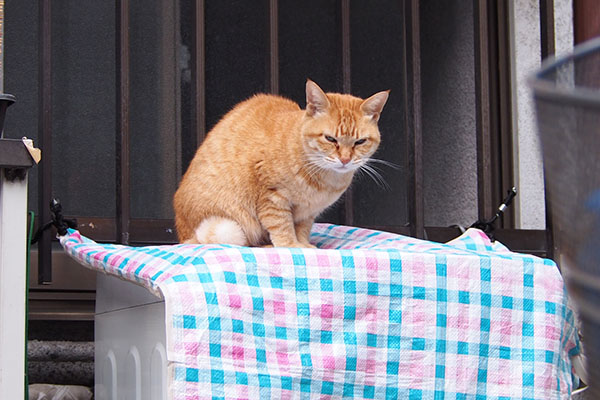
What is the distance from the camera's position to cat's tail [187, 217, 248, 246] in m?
1.95

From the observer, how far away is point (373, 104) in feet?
7.13

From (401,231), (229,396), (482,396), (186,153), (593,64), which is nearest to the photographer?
(593,64)

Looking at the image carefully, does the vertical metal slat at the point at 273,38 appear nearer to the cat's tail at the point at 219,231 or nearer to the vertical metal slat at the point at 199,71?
the vertical metal slat at the point at 199,71

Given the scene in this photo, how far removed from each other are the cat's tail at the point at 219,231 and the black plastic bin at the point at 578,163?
1.49 metres

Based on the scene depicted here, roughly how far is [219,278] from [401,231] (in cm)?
118

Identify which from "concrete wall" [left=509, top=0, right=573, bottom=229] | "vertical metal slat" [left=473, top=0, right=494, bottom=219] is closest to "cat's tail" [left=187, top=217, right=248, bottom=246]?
"vertical metal slat" [left=473, top=0, right=494, bottom=219]

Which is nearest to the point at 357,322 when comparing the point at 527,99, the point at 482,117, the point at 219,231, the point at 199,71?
the point at 219,231

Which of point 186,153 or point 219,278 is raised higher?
point 186,153

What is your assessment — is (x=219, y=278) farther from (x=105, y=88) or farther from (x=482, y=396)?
(x=105, y=88)

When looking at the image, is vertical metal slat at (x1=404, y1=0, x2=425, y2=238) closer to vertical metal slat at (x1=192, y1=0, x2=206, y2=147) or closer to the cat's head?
the cat's head

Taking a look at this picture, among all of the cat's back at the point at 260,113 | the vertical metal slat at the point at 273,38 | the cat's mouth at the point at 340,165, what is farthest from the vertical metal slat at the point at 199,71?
the cat's mouth at the point at 340,165

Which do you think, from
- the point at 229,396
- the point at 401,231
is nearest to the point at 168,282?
the point at 229,396

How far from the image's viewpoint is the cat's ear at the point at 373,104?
2.16 meters

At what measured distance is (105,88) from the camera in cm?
316
